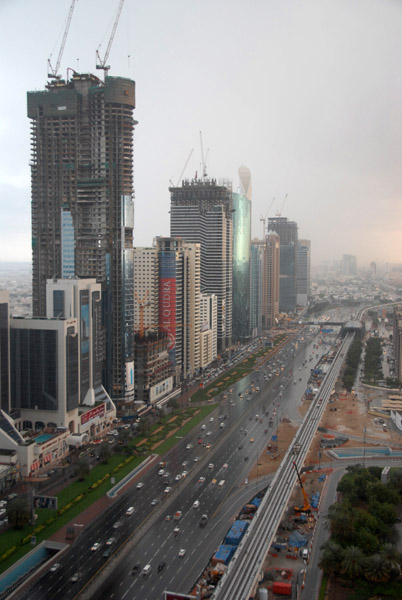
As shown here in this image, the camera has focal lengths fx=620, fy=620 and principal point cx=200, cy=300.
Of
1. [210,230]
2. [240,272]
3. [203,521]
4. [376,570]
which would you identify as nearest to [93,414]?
[203,521]

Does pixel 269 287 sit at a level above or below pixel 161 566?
above

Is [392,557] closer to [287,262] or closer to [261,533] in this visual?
[261,533]

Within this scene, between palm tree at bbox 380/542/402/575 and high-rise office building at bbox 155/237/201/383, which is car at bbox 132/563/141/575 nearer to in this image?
palm tree at bbox 380/542/402/575

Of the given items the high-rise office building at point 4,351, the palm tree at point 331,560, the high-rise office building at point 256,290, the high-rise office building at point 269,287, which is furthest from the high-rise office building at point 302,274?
the palm tree at point 331,560

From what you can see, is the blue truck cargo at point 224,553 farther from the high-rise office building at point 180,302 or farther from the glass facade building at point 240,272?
the glass facade building at point 240,272

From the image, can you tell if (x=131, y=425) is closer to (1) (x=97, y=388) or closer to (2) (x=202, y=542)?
(1) (x=97, y=388)
